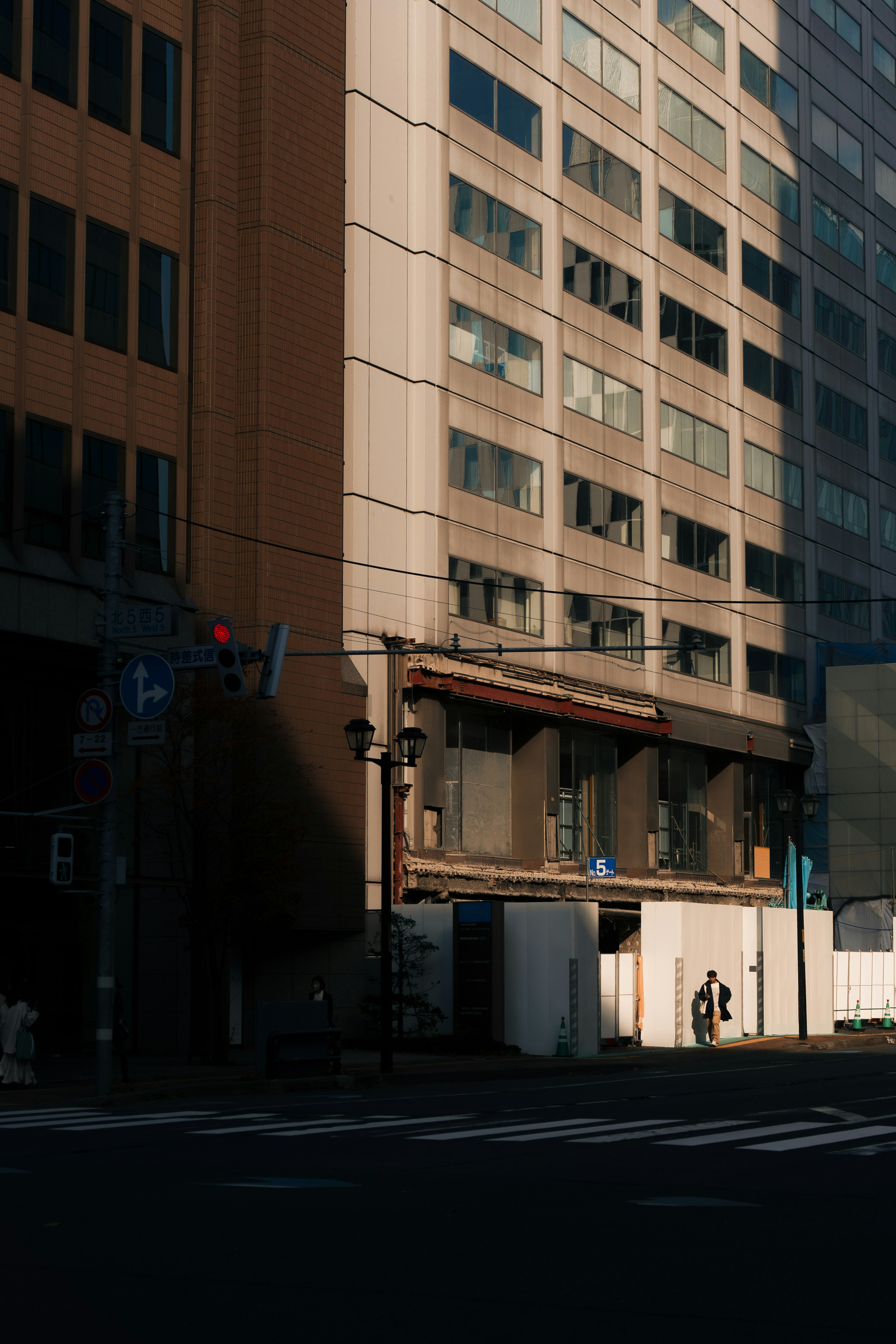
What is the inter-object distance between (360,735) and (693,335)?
3248cm

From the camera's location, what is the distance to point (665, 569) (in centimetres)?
5528

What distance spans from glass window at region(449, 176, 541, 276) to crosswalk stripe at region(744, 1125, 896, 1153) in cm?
Result: 3292

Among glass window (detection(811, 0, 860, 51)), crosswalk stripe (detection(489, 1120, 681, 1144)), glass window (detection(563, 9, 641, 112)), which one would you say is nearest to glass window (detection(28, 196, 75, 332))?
crosswalk stripe (detection(489, 1120, 681, 1144))

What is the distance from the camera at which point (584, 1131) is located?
726 inches

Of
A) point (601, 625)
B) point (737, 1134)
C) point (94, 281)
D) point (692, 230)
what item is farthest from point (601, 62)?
point (737, 1134)

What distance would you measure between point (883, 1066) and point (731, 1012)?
946 centimetres

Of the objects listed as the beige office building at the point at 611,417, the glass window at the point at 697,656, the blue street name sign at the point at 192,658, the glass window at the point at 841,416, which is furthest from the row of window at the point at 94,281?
the glass window at the point at 841,416

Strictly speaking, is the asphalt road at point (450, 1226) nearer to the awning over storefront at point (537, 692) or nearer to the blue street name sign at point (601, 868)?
the awning over storefront at point (537, 692)

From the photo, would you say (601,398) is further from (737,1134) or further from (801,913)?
(737,1134)

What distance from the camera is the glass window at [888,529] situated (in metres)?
70.4

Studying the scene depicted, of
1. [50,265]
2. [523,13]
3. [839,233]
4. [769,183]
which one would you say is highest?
[769,183]

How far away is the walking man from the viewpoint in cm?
3791

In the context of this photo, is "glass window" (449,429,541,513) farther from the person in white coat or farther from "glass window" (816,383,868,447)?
the person in white coat

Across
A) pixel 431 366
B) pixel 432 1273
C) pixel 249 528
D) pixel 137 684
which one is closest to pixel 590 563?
pixel 431 366
